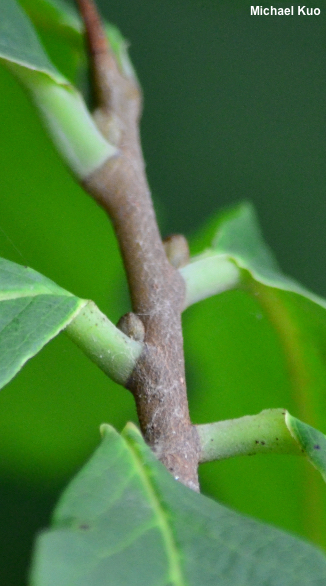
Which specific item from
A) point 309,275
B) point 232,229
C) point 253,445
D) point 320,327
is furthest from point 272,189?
point 253,445

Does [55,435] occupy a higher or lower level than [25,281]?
lower

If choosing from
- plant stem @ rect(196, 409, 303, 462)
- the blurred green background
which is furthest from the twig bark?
the blurred green background

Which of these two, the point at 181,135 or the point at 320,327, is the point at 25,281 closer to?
the point at 320,327

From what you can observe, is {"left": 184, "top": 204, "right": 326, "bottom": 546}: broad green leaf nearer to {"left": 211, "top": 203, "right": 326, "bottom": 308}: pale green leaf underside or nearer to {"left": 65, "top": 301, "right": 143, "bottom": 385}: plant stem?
{"left": 211, "top": 203, "right": 326, "bottom": 308}: pale green leaf underside

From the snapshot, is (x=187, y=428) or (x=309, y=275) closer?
(x=187, y=428)

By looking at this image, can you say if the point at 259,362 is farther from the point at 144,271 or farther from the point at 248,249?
the point at 144,271

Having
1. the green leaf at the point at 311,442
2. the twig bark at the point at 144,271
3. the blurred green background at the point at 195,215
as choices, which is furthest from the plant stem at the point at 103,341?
the blurred green background at the point at 195,215

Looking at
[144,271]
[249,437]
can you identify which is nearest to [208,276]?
[144,271]
